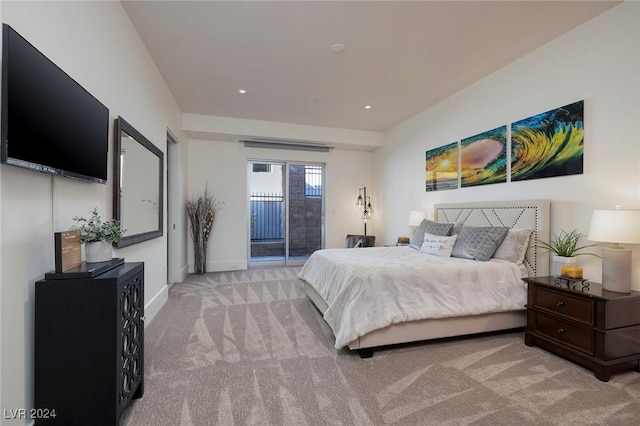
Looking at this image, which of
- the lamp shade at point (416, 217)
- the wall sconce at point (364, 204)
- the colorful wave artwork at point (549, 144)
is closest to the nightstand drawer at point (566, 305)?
the colorful wave artwork at point (549, 144)

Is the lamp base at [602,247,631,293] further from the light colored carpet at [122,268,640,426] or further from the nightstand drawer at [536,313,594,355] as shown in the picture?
the light colored carpet at [122,268,640,426]

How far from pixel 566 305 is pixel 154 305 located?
3921mm

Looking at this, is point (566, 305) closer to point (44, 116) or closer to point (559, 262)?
point (559, 262)

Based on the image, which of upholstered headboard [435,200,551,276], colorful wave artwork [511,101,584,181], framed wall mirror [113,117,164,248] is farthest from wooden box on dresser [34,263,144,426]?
colorful wave artwork [511,101,584,181]

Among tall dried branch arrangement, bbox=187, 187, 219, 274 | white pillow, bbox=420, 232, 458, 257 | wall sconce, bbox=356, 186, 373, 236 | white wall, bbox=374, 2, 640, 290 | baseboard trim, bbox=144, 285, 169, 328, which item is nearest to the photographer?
white wall, bbox=374, 2, 640, 290

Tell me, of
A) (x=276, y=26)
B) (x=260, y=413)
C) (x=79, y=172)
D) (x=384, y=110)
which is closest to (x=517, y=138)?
(x=384, y=110)

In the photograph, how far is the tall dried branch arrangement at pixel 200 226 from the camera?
5.21 metres

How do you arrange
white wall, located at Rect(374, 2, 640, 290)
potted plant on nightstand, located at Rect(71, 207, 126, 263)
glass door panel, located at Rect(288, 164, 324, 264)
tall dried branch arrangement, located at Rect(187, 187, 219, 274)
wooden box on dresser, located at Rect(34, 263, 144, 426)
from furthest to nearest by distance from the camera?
glass door panel, located at Rect(288, 164, 324, 264) < tall dried branch arrangement, located at Rect(187, 187, 219, 274) < white wall, located at Rect(374, 2, 640, 290) < potted plant on nightstand, located at Rect(71, 207, 126, 263) < wooden box on dresser, located at Rect(34, 263, 144, 426)

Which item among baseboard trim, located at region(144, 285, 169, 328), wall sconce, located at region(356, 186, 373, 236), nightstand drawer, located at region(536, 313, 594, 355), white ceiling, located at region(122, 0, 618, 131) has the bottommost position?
baseboard trim, located at region(144, 285, 169, 328)

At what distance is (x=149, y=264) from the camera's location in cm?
312

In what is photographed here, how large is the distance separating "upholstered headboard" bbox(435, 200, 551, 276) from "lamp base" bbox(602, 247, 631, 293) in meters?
0.67

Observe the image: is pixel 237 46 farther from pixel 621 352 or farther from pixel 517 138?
pixel 621 352

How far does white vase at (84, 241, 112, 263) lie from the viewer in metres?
1.59

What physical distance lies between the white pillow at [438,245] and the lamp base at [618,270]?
1.30 meters
